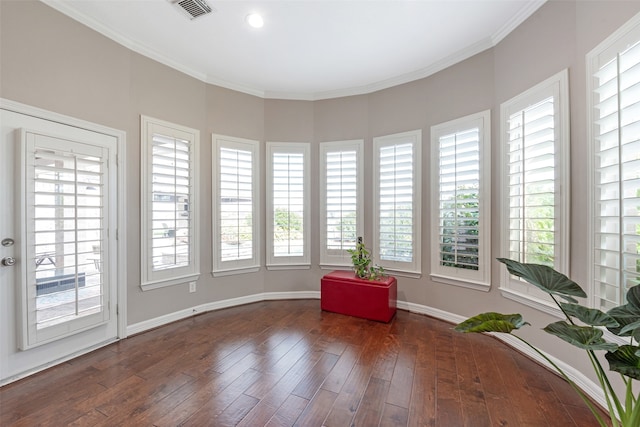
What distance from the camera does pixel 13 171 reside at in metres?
2.19

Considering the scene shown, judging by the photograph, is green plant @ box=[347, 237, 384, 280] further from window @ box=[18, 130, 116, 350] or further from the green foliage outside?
window @ box=[18, 130, 116, 350]

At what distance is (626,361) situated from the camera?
3.53ft

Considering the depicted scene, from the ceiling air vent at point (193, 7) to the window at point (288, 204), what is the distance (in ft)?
6.06

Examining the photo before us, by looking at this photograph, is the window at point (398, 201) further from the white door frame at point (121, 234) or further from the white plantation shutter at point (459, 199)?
the white door frame at point (121, 234)

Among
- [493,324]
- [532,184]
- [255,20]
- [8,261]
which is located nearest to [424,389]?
[493,324]

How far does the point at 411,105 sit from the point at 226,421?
3752mm

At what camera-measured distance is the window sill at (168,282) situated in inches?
123

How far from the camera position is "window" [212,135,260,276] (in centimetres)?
379

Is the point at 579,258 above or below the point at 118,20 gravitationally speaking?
below

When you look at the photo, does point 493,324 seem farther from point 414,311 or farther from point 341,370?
point 414,311

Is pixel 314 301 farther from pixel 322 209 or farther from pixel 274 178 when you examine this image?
pixel 274 178

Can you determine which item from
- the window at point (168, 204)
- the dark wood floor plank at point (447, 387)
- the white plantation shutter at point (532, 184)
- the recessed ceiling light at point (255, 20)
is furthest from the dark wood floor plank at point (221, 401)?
the recessed ceiling light at point (255, 20)

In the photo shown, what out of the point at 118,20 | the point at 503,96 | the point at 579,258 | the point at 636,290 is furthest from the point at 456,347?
the point at 118,20

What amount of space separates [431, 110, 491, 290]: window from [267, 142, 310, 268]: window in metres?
1.81
